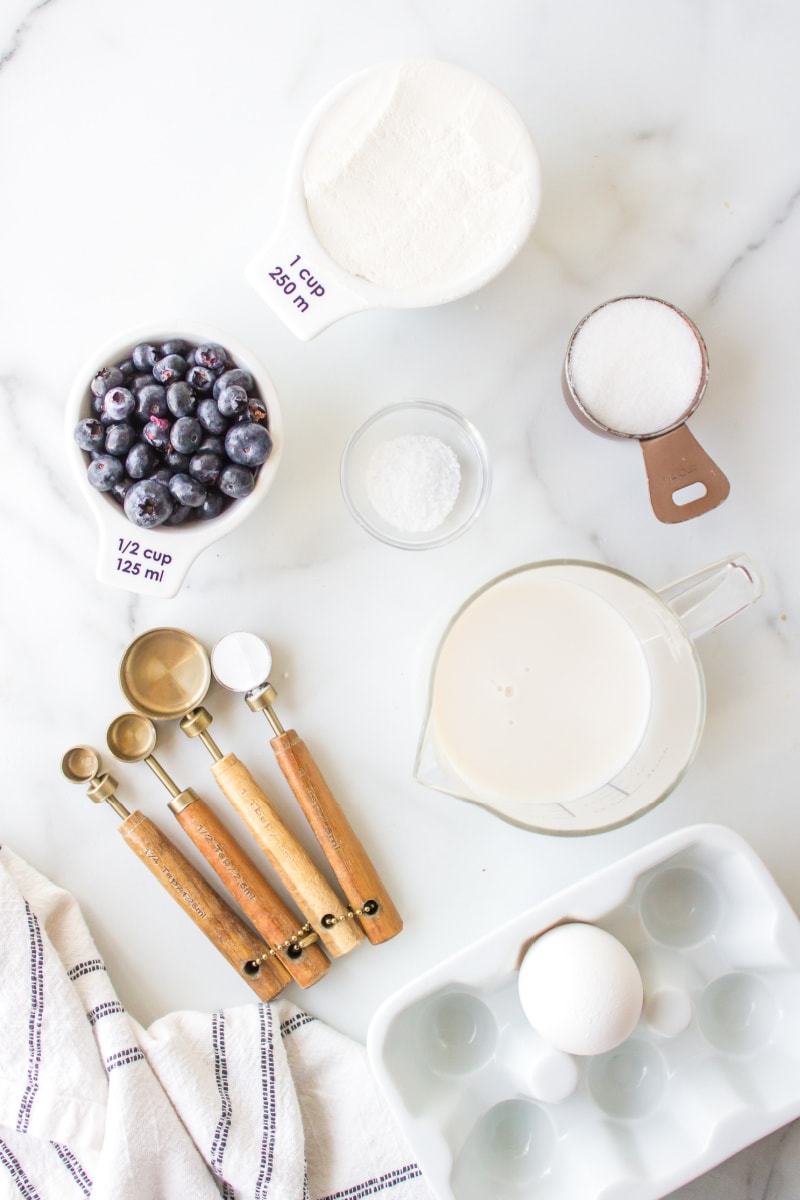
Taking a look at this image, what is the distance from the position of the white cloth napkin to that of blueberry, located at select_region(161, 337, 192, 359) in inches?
22.3

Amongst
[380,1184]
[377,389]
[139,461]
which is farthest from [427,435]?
[380,1184]

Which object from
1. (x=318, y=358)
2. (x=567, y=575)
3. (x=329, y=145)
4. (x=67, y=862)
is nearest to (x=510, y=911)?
(x=567, y=575)

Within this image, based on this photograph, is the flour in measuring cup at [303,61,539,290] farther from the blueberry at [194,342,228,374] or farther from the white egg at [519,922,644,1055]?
the white egg at [519,922,644,1055]

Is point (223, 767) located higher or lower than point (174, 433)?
lower

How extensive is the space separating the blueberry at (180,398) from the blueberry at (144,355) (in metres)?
0.04

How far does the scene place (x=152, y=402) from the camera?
854 millimetres

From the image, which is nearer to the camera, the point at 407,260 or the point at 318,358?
the point at 407,260

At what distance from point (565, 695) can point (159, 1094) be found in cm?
60

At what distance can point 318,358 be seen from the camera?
1004mm

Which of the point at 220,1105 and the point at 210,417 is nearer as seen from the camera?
the point at 210,417

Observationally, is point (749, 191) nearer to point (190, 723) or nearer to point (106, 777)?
point (190, 723)

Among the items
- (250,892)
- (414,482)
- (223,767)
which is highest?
(414,482)

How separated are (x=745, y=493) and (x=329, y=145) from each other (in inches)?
22.1

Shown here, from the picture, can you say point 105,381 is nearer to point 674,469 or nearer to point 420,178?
point 420,178
